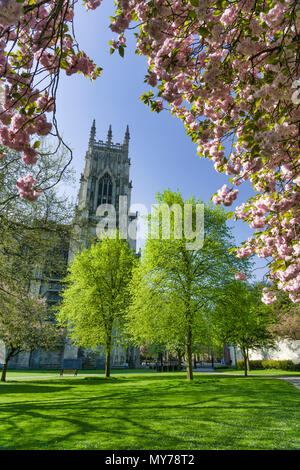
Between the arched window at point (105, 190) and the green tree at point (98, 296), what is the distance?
97.1 ft

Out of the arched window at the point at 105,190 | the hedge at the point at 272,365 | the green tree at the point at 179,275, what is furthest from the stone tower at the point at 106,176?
the green tree at the point at 179,275

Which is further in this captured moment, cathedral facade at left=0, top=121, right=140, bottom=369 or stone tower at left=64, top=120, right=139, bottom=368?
stone tower at left=64, top=120, right=139, bottom=368

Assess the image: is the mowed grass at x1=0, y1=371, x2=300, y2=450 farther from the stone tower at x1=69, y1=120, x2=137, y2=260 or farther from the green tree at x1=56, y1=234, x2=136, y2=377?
the stone tower at x1=69, y1=120, x2=137, y2=260

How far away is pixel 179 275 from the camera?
15.7 m

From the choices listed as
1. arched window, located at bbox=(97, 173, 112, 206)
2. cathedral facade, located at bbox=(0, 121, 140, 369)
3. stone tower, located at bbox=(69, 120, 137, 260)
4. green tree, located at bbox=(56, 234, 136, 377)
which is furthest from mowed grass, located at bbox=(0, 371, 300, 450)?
arched window, located at bbox=(97, 173, 112, 206)

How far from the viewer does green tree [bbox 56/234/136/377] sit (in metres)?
19.7

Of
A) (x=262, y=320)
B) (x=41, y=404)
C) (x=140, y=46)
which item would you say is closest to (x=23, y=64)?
(x=140, y=46)

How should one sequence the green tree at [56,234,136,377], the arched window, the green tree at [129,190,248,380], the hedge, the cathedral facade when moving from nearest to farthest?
the green tree at [129,190,248,380]
the green tree at [56,234,136,377]
the hedge
the cathedral facade
the arched window

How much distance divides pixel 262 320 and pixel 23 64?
27562mm

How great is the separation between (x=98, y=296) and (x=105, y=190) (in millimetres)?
35276

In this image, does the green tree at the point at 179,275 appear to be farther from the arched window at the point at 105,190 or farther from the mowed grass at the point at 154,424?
the arched window at the point at 105,190

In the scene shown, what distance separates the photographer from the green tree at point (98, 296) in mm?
19688

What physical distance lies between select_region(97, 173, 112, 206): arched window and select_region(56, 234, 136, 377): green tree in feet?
97.1
